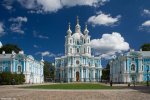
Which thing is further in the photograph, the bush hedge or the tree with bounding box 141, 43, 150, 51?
the tree with bounding box 141, 43, 150, 51

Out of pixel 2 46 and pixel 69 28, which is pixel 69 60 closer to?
pixel 69 28

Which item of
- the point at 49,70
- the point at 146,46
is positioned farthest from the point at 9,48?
the point at 146,46

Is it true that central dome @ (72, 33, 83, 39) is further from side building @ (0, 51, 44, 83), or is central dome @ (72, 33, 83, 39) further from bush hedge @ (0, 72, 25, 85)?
bush hedge @ (0, 72, 25, 85)

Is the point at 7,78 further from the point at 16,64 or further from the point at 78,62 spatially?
the point at 78,62

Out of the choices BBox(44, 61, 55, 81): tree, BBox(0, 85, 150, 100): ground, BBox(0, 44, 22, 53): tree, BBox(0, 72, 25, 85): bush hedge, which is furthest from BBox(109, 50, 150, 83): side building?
BBox(0, 85, 150, 100): ground

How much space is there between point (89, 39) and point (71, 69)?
1598 cm

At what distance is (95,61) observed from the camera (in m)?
124

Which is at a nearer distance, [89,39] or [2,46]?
[2,46]

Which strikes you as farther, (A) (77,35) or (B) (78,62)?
(A) (77,35)

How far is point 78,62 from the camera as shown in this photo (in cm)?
12000

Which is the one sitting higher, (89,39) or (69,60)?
(89,39)

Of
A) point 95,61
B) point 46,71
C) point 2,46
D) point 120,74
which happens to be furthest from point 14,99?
point 46,71

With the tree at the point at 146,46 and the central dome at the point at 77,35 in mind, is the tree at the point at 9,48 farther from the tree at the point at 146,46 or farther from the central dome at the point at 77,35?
the tree at the point at 146,46

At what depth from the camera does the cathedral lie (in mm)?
118438
